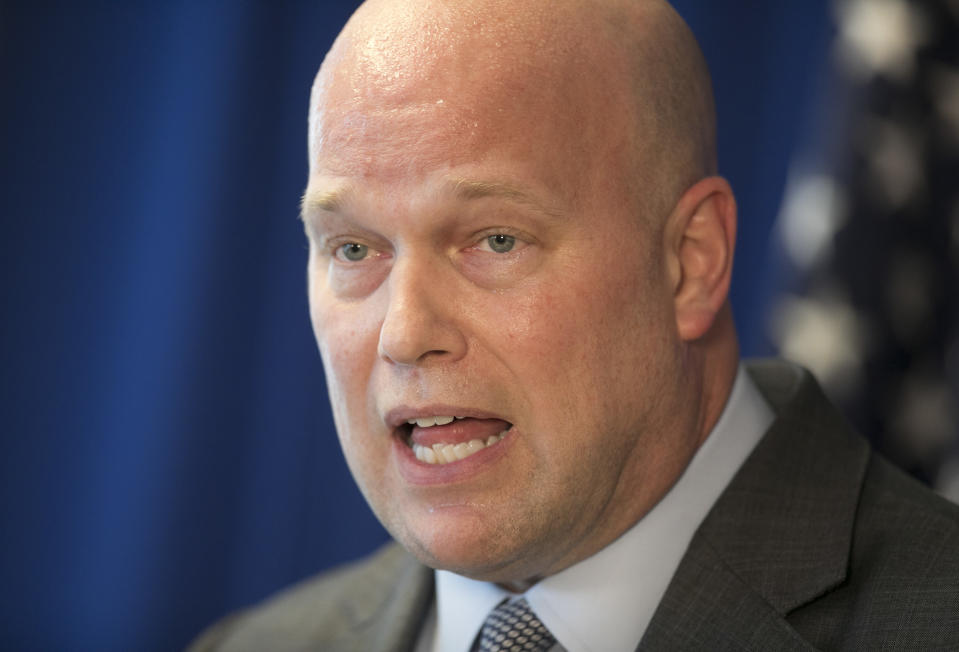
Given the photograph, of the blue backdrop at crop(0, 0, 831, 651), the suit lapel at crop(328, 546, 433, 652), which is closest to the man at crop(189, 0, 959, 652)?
the suit lapel at crop(328, 546, 433, 652)

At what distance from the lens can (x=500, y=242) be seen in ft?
5.86

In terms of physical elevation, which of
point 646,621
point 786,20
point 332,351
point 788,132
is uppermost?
point 786,20

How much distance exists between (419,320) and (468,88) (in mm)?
377

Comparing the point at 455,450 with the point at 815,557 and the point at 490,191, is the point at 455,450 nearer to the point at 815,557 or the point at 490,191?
the point at 490,191

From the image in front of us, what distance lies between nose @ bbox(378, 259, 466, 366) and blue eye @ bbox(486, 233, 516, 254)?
10cm

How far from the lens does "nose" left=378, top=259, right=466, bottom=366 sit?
1.72 m

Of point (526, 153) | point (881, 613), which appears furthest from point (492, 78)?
point (881, 613)

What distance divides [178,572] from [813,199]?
2433 mm

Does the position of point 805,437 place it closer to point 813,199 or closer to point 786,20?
point 813,199

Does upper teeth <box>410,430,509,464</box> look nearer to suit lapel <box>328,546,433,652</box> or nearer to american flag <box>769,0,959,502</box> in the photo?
suit lapel <box>328,546,433,652</box>

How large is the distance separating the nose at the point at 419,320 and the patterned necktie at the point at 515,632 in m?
0.54

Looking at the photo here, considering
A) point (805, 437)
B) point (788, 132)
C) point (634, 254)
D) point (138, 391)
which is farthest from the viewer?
point (138, 391)

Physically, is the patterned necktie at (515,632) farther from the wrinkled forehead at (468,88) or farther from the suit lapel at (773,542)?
the wrinkled forehead at (468,88)

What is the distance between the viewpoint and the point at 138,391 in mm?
3779
